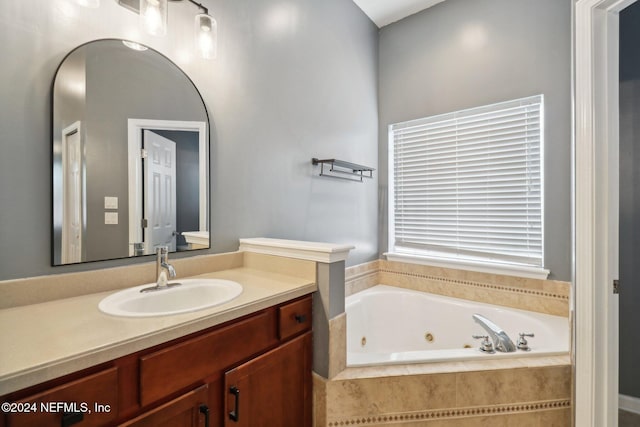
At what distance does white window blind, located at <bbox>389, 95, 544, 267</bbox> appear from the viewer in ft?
7.17

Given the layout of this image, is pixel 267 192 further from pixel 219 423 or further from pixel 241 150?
pixel 219 423

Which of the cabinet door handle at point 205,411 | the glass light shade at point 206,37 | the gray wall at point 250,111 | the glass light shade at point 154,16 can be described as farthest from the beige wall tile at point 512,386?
the glass light shade at point 154,16

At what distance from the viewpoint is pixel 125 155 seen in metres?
1.27

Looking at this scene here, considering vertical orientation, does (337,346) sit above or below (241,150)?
below

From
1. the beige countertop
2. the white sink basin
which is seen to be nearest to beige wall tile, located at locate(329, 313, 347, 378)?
the beige countertop

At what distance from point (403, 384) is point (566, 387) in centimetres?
81

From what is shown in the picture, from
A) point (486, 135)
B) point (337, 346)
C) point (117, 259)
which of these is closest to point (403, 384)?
point (337, 346)

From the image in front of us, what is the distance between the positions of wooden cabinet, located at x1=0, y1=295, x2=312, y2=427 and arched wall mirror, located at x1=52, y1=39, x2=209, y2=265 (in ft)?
1.94

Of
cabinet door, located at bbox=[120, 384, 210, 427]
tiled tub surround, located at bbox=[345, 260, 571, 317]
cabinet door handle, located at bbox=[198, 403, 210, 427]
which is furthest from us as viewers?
tiled tub surround, located at bbox=[345, 260, 571, 317]

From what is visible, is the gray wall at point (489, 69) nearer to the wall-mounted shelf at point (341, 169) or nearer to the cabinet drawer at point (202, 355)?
the wall-mounted shelf at point (341, 169)

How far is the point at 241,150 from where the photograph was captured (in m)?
Answer: 1.72

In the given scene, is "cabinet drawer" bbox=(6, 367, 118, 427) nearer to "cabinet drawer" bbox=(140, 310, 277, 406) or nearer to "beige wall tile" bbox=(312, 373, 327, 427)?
"cabinet drawer" bbox=(140, 310, 277, 406)

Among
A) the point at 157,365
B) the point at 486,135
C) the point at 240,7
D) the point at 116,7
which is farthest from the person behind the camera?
the point at 486,135

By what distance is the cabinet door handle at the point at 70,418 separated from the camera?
663 mm
